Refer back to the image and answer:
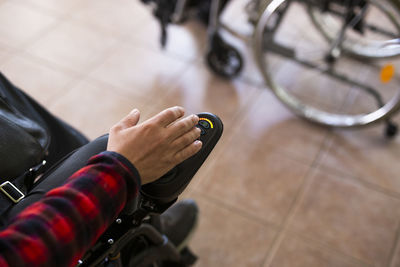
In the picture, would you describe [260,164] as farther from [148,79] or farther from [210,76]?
[148,79]

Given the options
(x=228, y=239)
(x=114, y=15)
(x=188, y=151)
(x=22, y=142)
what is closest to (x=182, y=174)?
(x=188, y=151)

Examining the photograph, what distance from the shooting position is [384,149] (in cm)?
173

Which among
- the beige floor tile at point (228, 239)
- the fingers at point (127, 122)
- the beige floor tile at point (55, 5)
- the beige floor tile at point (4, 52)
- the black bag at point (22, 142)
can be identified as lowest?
the beige floor tile at point (228, 239)

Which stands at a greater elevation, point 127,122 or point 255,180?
point 127,122

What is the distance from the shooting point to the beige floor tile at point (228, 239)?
1384 millimetres

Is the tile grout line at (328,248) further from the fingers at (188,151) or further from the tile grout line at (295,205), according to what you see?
the fingers at (188,151)

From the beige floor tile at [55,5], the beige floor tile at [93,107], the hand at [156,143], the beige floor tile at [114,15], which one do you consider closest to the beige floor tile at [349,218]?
the beige floor tile at [93,107]

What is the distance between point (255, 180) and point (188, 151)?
95 cm

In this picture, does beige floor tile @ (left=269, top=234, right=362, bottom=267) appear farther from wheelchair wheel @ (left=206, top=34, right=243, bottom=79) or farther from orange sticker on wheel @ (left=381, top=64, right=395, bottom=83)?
wheelchair wheel @ (left=206, top=34, right=243, bottom=79)

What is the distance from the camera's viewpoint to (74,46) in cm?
211

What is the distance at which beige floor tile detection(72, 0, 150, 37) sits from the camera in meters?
2.25

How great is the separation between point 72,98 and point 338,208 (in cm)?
124

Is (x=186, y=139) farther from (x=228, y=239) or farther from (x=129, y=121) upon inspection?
(x=228, y=239)

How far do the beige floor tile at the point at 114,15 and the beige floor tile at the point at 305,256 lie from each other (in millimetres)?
1423
